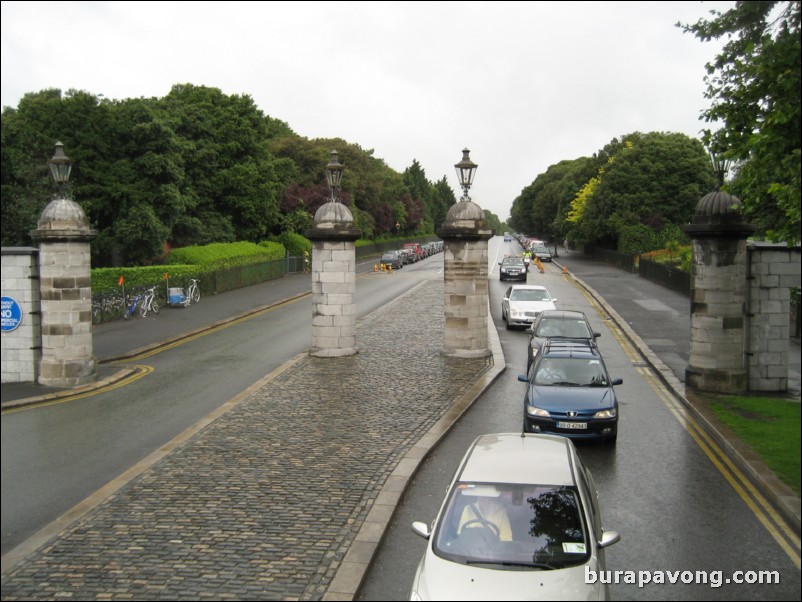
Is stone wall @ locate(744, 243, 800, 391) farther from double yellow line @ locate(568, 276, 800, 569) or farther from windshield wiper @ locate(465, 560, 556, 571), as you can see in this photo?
windshield wiper @ locate(465, 560, 556, 571)

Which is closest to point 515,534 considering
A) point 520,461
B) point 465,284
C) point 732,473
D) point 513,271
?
point 520,461

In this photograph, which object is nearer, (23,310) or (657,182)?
(23,310)

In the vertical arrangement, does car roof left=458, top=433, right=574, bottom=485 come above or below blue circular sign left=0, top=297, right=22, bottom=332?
below

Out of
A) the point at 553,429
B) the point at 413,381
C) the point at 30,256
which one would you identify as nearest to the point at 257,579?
the point at 553,429

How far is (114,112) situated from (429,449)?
107ft

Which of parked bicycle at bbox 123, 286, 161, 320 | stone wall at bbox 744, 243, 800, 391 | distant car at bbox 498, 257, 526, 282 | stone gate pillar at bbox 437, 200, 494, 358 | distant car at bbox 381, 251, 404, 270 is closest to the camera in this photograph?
stone wall at bbox 744, 243, 800, 391

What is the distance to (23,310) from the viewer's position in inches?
660

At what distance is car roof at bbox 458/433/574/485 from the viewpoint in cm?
732

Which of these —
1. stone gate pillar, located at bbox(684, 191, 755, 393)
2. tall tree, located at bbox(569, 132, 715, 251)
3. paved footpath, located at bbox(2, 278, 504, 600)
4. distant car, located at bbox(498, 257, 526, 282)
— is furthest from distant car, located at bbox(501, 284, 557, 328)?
tall tree, located at bbox(569, 132, 715, 251)

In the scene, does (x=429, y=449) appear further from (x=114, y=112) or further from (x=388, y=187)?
(x=388, y=187)

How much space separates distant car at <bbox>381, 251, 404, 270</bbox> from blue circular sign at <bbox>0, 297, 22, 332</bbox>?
45.6 m

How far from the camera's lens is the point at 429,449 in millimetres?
12008

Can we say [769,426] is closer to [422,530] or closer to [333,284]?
[422,530]

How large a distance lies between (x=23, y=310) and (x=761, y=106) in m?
16.5
